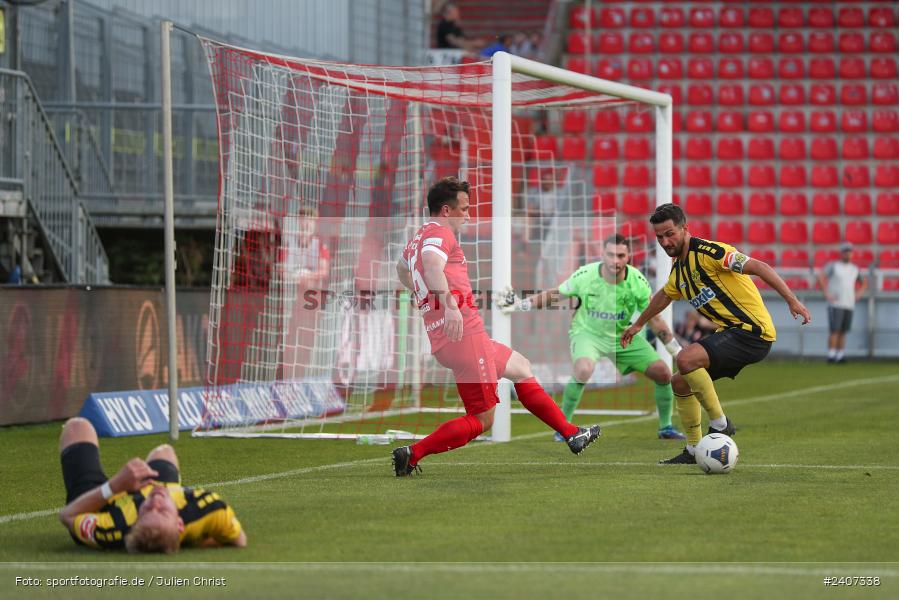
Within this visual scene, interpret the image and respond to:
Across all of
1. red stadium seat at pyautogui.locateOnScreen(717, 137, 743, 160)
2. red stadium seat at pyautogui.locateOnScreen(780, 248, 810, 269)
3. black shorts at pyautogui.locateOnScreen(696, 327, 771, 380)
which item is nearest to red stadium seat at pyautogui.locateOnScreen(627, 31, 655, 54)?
red stadium seat at pyautogui.locateOnScreen(717, 137, 743, 160)

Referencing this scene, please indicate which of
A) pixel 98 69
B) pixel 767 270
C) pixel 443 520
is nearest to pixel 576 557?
pixel 443 520

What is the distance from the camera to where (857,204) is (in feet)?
87.6

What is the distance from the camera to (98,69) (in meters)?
18.4

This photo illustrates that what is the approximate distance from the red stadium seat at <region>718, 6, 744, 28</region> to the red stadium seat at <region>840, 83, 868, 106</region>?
262 centimetres

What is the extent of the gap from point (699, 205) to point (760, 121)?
7.94 ft

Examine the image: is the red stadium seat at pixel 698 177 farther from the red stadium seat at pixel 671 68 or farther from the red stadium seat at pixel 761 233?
the red stadium seat at pixel 671 68

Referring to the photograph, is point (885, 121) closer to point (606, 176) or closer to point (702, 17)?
point (702, 17)

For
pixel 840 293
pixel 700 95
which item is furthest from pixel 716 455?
pixel 700 95

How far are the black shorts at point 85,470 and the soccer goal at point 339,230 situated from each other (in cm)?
514

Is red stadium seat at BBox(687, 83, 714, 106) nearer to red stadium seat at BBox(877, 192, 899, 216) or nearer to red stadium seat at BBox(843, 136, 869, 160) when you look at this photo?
red stadium seat at BBox(843, 136, 869, 160)

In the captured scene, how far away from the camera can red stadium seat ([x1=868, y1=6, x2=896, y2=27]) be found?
2880 cm

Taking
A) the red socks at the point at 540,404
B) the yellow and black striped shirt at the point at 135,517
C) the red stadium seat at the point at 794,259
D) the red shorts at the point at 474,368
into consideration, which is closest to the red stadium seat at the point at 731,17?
the red stadium seat at the point at 794,259

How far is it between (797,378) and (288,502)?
45.5ft

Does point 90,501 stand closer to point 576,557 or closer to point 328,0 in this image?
point 576,557
